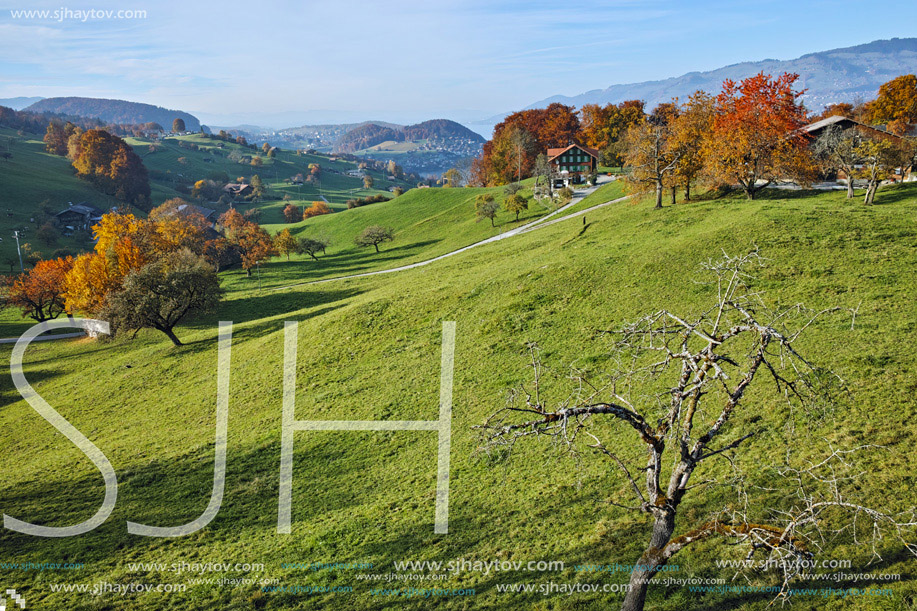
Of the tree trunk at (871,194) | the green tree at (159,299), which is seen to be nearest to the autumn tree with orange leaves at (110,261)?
the green tree at (159,299)

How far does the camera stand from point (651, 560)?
860 centimetres

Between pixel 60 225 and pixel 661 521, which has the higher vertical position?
pixel 60 225

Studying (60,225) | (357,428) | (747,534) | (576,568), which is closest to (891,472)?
(747,534)

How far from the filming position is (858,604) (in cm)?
938

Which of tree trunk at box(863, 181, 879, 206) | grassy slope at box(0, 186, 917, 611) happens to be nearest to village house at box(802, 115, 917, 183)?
tree trunk at box(863, 181, 879, 206)

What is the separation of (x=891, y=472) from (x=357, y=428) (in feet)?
63.0

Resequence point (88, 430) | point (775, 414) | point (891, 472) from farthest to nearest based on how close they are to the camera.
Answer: point (88, 430) < point (775, 414) < point (891, 472)

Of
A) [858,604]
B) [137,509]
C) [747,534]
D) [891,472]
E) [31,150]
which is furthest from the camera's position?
[31,150]

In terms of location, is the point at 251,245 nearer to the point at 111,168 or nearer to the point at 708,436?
the point at 708,436

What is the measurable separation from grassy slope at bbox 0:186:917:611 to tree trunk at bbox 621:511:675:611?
2.19 meters

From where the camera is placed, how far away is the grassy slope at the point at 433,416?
44.4 ft

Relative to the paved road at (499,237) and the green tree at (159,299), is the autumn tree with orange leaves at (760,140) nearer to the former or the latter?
the paved road at (499,237)

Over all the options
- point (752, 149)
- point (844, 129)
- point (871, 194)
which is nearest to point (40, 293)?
point (752, 149)

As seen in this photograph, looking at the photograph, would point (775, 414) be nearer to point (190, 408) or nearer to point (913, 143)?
point (190, 408)
